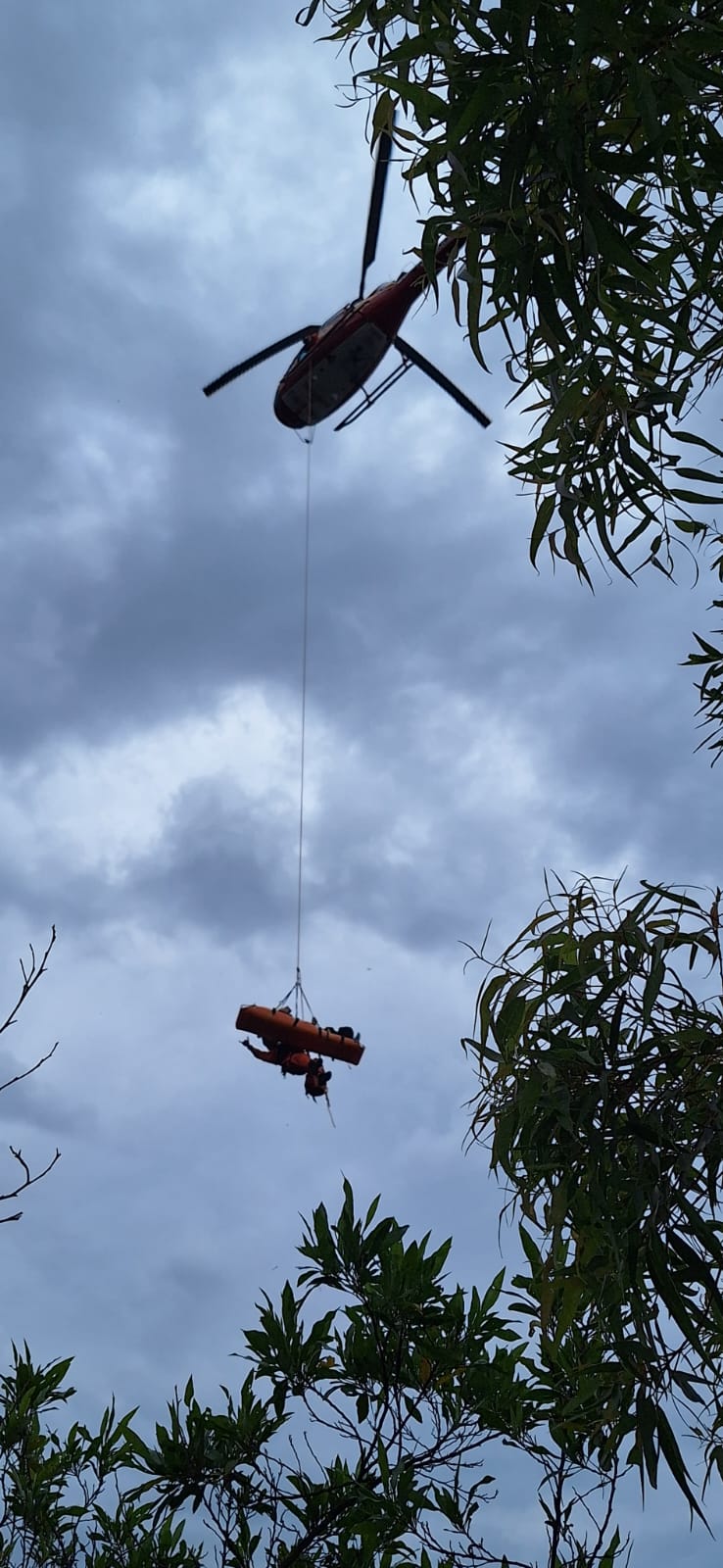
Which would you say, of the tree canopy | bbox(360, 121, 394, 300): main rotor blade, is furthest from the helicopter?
the tree canopy

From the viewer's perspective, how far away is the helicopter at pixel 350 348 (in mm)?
11344

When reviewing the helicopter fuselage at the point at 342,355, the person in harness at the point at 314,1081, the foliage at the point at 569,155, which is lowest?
the foliage at the point at 569,155

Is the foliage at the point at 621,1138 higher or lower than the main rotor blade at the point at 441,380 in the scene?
lower

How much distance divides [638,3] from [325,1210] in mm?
3063

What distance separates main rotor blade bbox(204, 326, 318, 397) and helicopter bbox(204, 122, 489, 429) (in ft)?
0.06

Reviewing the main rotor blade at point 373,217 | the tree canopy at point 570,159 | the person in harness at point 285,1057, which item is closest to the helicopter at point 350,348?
the main rotor blade at point 373,217

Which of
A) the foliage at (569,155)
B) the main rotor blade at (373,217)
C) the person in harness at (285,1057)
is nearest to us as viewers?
the foliage at (569,155)

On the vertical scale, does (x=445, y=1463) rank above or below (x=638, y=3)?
below

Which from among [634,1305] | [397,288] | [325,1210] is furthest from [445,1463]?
[397,288]

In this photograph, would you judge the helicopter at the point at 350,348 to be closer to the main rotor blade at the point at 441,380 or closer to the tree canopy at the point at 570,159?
the main rotor blade at the point at 441,380

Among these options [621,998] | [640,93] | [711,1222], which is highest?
[640,93]

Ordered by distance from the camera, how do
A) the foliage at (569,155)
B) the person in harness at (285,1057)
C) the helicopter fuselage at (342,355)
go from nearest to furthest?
the foliage at (569,155), the person in harness at (285,1057), the helicopter fuselage at (342,355)

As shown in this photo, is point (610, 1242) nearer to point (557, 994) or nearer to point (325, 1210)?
point (557, 994)

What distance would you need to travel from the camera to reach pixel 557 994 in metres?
3.09
